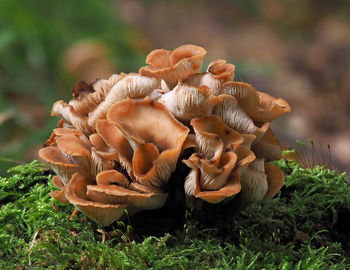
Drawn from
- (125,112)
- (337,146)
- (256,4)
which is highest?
(125,112)

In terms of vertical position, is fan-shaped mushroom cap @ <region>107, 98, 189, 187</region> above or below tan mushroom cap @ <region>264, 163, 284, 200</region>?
above

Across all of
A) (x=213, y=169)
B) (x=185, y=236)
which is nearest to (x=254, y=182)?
(x=213, y=169)

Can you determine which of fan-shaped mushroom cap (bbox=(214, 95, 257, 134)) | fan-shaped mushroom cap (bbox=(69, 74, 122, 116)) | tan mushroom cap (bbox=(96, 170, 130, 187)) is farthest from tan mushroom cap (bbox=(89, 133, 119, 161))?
fan-shaped mushroom cap (bbox=(214, 95, 257, 134))

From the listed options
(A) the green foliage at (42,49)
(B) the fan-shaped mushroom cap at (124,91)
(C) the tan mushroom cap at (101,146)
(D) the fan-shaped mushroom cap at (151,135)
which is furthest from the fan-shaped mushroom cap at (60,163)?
(A) the green foliage at (42,49)

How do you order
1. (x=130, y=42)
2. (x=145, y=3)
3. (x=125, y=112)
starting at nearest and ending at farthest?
(x=125, y=112) → (x=130, y=42) → (x=145, y=3)

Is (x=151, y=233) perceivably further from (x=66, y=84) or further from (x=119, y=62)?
(x=119, y=62)

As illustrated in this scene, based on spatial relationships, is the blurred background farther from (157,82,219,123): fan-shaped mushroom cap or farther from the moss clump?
(157,82,219,123): fan-shaped mushroom cap

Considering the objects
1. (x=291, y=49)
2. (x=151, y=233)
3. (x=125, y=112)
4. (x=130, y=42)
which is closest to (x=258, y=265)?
(x=151, y=233)
